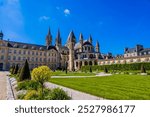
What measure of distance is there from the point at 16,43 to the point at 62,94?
2465 inches

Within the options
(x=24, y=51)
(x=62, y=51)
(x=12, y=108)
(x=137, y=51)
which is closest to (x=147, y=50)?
(x=137, y=51)

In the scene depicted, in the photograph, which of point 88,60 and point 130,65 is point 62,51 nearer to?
point 88,60

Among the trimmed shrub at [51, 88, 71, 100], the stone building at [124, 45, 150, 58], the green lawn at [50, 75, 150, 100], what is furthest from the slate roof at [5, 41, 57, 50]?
the trimmed shrub at [51, 88, 71, 100]

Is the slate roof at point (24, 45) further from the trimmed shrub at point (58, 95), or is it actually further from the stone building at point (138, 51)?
the trimmed shrub at point (58, 95)

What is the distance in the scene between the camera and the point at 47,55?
71.9m

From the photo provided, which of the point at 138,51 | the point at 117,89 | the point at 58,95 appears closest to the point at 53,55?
the point at 138,51

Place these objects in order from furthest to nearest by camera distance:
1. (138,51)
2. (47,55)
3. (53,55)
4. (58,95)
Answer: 1. (53,55)
2. (47,55)
3. (138,51)
4. (58,95)

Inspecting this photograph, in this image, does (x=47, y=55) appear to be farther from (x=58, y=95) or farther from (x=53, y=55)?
(x=58, y=95)

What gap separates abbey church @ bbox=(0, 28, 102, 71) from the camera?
59.9 meters

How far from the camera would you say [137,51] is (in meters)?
→ 67.9

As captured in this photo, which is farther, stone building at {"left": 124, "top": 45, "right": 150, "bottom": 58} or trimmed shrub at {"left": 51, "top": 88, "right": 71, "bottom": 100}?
stone building at {"left": 124, "top": 45, "right": 150, "bottom": 58}

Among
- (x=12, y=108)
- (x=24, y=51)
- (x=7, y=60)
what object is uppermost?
(x=24, y=51)

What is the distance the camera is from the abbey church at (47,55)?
59.9m

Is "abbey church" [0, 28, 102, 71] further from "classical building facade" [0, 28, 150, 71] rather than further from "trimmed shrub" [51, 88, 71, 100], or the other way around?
"trimmed shrub" [51, 88, 71, 100]
